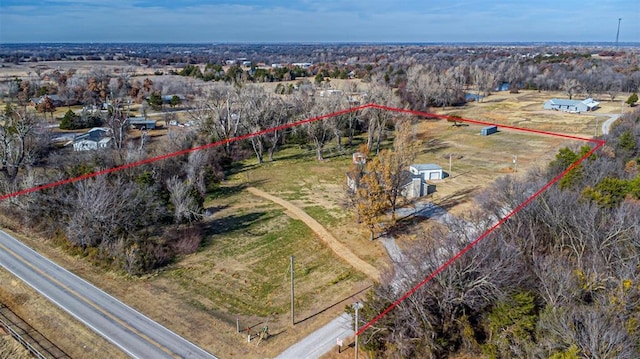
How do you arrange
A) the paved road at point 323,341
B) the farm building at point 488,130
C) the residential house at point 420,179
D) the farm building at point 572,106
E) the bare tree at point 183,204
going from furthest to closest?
the farm building at point 572,106 < the farm building at point 488,130 < the residential house at point 420,179 < the bare tree at point 183,204 < the paved road at point 323,341

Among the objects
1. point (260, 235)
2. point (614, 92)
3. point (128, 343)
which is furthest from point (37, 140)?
point (614, 92)

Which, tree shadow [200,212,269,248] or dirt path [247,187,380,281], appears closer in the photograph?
dirt path [247,187,380,281]

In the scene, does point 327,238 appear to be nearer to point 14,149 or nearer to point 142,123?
point 14,149

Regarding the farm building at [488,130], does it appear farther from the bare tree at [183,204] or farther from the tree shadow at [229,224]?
the bare tree at [183,204]

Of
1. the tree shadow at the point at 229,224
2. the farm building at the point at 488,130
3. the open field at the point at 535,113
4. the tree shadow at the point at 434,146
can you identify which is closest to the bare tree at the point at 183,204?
the tree shadow at the point at 229,224

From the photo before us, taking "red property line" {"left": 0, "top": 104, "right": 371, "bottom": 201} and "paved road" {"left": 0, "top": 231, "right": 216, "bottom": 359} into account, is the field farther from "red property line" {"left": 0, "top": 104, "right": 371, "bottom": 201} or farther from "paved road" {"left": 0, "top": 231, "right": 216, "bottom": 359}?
"red property line" {"left": 0, "top": 104, "right": 371, "bottom": 201}

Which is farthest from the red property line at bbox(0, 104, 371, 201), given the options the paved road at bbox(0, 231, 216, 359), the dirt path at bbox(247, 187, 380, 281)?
the dirt path at bbox(247, 187, 380, 281)

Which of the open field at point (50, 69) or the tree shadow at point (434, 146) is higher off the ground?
the open field at point (50, 69)
